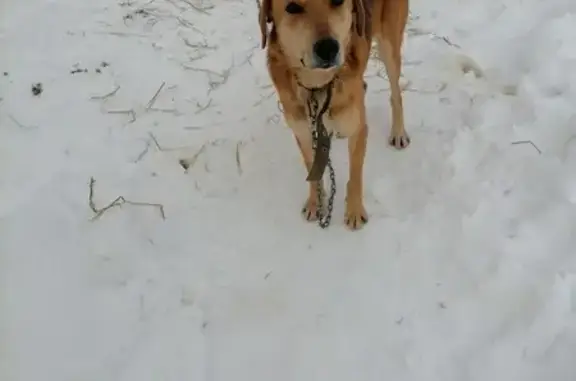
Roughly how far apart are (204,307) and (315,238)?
63cm

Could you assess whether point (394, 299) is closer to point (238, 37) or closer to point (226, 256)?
point (226, 256)

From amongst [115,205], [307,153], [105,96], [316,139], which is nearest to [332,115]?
[316,139]

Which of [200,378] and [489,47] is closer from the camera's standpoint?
[200,378]

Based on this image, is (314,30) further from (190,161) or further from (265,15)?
(190,161)

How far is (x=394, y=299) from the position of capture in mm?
2773

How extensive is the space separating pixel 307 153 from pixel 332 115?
0.30 meters

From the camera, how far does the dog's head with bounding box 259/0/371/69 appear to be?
247 cm

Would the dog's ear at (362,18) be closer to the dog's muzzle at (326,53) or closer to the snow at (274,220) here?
the dog's muzzle at (326,53)

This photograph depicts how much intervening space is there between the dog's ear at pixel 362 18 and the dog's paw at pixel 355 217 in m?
0.80

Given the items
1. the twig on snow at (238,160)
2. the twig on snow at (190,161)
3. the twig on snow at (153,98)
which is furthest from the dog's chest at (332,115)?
the twig on snow at (153,98)

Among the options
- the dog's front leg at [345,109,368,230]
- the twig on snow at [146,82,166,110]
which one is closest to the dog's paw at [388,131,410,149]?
the dog's front leg at [345,109,368,230]

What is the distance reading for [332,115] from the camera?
282 centimetres

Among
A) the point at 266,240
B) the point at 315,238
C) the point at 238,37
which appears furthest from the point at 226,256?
the point at 238,37

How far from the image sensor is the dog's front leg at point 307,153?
288cm
